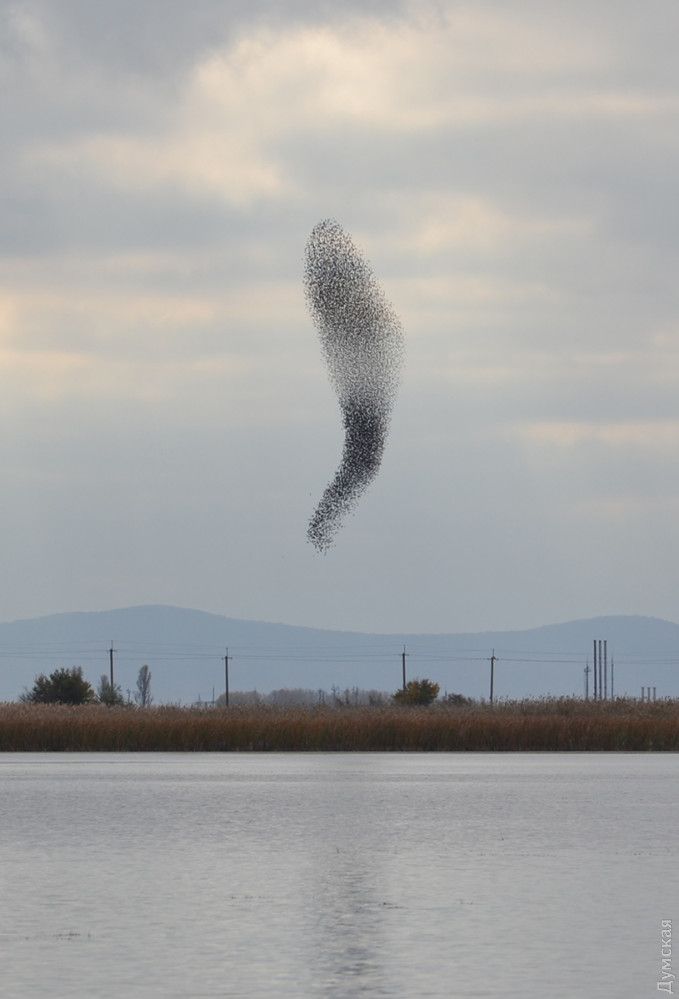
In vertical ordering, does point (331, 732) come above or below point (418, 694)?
below

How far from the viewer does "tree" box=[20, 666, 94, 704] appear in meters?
64.3

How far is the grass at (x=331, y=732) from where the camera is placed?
1917 inches

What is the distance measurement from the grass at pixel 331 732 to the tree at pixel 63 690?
1227 cm

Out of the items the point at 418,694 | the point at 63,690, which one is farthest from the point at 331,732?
the point at 418,694

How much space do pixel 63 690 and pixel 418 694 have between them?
11.8 metres

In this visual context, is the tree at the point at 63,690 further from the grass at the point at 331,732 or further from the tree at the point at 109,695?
the grass at the point at 331,732

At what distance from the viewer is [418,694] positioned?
6706cm

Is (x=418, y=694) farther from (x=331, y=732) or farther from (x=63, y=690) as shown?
(x=331, y=732)
